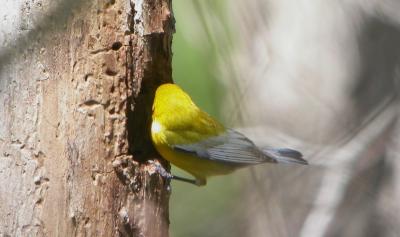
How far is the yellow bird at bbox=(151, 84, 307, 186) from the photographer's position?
3133mm

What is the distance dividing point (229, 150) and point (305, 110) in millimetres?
1534

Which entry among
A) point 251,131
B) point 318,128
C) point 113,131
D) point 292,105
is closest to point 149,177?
point 113,131

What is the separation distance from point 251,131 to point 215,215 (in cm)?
82

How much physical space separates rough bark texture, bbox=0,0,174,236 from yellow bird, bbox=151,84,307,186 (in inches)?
14.0

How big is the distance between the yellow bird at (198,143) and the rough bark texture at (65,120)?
1.17ft

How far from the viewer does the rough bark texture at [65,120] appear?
2699 mm

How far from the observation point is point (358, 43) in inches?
189

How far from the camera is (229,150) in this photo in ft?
11.2

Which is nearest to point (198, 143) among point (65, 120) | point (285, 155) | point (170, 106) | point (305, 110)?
point (170, 106)

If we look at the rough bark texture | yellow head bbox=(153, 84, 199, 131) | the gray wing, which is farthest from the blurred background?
the rough bark texture

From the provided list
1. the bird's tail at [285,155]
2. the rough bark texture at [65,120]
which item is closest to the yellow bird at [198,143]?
the bird's tail at [285,155]

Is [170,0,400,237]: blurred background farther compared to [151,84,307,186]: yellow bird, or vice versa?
[170,0,400,237]: blurred background

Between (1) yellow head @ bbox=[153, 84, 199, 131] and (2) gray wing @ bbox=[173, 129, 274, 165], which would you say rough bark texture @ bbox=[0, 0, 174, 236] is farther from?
(2) gray wing @ bbox=[173, 129, 274, 165]

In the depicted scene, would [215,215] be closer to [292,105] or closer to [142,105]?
[292,105]
